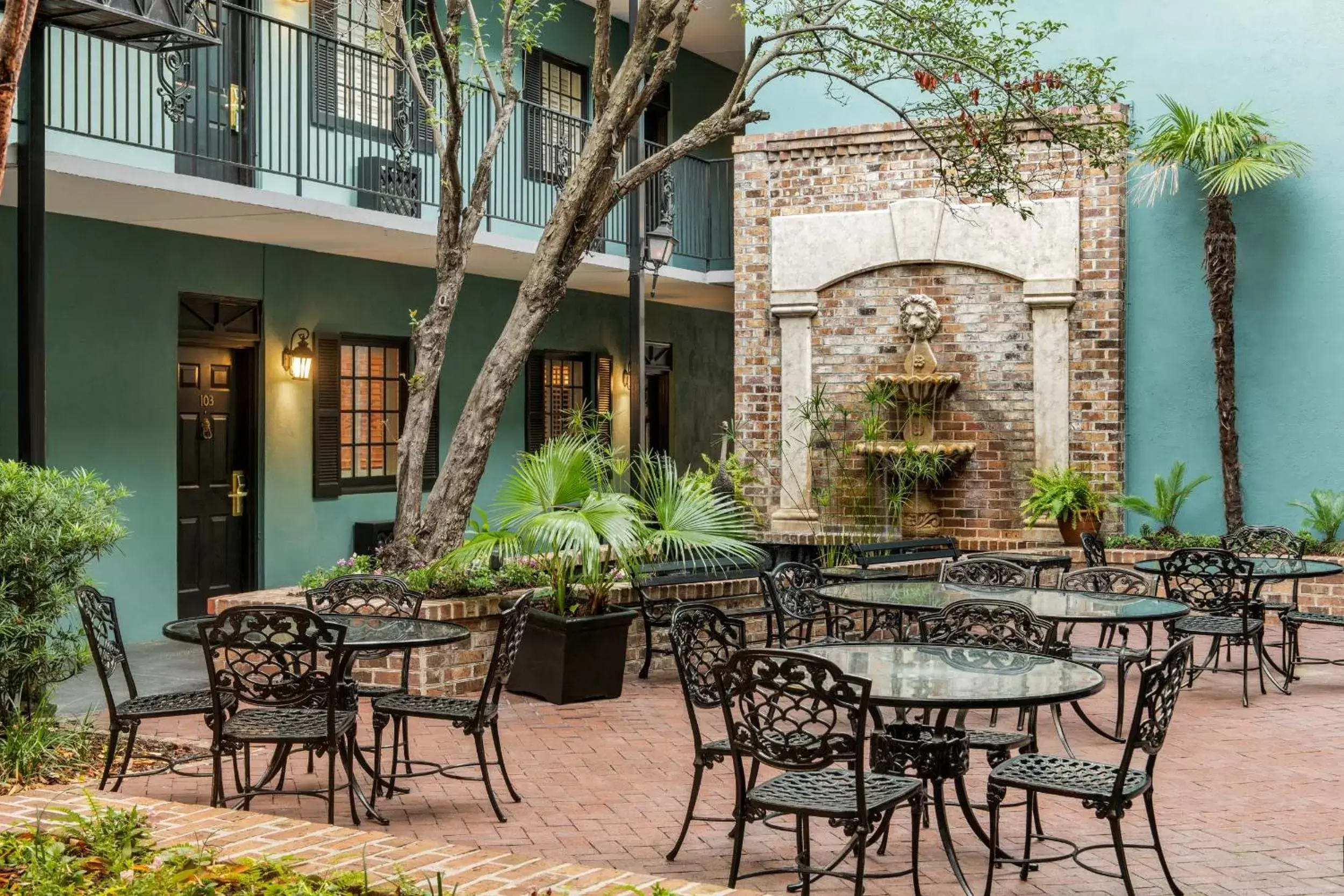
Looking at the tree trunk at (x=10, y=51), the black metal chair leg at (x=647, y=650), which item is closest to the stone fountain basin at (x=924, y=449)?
the black metal chair leg at (x=647, y=650)

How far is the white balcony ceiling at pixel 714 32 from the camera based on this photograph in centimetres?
1508

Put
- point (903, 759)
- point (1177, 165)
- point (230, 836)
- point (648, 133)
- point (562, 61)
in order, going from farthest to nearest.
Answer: point (648, 133)
point (562, 61)
point (1177, 165)
point (903, 759)
point (230, 836)

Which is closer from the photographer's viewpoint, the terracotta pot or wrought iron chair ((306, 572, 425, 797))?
wrought iron chair ((306, 572, 425, 797))

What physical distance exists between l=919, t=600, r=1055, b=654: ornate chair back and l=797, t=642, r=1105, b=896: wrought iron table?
14.6 inches

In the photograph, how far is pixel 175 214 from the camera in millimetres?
9477

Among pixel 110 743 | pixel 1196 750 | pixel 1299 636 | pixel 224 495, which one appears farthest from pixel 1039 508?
pixel 110 743

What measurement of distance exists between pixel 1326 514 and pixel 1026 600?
5476 mm

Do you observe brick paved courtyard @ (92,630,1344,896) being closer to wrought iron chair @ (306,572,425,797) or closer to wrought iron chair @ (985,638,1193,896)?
wrought iron chair @ (985,638,1193,896)

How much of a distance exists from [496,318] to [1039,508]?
552 cm

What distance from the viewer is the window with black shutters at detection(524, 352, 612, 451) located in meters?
14.8

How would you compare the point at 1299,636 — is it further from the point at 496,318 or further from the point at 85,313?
the point at 85,313

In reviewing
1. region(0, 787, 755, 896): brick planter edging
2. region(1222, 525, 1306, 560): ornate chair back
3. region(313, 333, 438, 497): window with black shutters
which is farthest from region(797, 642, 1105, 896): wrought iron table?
region(313, 333, 438, 497): window with black shutters

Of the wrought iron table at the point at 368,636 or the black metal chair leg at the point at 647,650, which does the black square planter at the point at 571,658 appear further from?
the wrought iron table at the point at 368,636

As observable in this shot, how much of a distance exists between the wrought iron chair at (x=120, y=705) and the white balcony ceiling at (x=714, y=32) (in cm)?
1020
